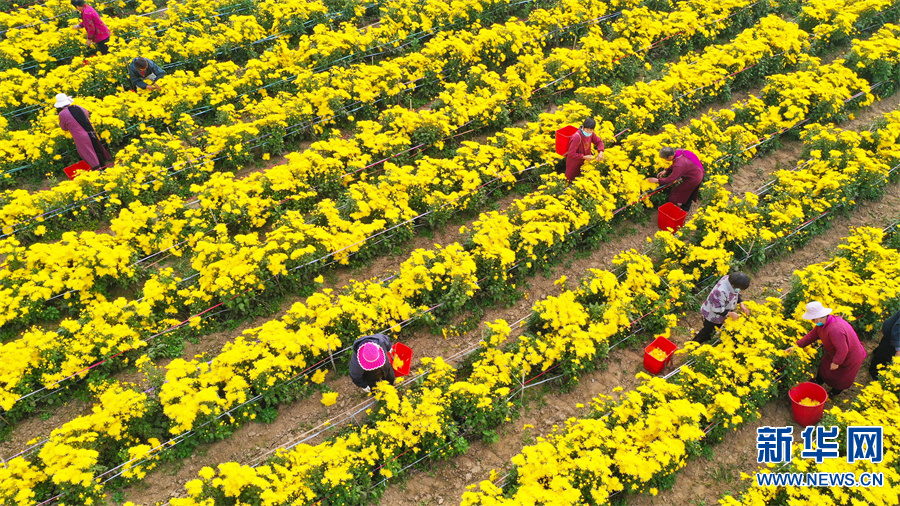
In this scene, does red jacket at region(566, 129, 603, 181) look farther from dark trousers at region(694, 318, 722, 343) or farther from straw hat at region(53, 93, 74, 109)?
straw hat at region(53, 93, 74, 109)

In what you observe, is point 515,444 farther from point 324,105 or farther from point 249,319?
point 324,105

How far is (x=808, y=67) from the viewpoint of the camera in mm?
15117

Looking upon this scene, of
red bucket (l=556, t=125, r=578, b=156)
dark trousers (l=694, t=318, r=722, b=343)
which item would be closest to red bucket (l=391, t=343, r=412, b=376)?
dark trousers (l=694, t=318, r=722, b=343)

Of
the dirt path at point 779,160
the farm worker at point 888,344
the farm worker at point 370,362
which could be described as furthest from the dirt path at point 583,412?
the dirt path at point 779,160

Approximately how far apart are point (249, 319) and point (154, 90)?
7074mm

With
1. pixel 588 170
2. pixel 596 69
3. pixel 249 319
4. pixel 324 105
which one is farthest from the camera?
pixel 596 69

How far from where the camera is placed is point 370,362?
800 centimetres

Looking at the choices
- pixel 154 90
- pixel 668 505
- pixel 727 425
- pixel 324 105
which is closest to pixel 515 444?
pixel 668 505

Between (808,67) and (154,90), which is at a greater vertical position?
(154,90)

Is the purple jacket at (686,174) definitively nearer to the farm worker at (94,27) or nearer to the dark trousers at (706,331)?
the dark trousers at (706,331)

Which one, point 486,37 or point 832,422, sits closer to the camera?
point 832,422

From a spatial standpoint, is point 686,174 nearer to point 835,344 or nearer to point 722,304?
point 722,304

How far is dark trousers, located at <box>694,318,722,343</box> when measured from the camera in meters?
9.25

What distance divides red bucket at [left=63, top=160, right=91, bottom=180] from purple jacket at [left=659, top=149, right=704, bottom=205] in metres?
11.7
